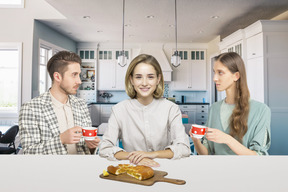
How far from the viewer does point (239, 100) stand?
140 centimetres

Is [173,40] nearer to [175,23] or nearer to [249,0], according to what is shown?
[175,23]

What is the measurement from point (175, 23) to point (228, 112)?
3.56 meters

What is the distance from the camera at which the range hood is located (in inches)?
262

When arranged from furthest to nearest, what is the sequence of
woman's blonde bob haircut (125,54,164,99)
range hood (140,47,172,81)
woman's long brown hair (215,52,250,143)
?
range hood (140,47,172,81)
woman's long brown hair (215,52,250,143)
woman's blonde bob haircut (125,54,164,99)

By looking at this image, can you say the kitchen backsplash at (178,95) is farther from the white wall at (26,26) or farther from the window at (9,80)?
the white wall at (26,26)

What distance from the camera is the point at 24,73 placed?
172 inches

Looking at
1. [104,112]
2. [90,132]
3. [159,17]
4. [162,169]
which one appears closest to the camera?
[162,169]

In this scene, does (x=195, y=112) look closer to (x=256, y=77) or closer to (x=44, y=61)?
(x=256, y=77)

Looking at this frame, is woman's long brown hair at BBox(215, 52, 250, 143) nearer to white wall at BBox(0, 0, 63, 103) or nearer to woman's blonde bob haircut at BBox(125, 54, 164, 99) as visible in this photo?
woman's blonde bob haircut at BBox(125, 54, 164, 99)

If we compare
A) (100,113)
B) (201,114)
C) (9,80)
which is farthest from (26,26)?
(201,114)

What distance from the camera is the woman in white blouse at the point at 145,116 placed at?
4.06 ft

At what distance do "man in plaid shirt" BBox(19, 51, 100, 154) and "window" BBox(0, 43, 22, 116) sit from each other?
3.64m

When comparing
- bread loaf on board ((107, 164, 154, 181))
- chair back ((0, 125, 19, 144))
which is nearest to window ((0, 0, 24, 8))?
chair back ((0, 125, 19, 144))

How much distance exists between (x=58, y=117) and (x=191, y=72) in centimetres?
596
